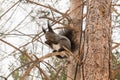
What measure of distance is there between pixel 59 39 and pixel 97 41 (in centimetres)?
130

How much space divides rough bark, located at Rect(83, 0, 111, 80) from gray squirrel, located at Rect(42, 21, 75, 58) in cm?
90

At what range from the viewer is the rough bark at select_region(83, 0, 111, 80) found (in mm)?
1998

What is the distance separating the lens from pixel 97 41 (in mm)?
2105

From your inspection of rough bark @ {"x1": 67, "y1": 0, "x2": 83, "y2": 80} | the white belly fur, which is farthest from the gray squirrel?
rough bark @ {"x1": 67, "y1": 0, "x2": 83, "y2": 80}

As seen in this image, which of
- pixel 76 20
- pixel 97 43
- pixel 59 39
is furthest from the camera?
pixel 59 39

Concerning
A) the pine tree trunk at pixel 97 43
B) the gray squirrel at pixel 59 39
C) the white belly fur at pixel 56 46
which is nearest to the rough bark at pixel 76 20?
the gray squirrel at pixel 59 39

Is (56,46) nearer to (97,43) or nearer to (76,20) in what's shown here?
(76,20)


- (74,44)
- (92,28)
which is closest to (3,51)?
(74,44)

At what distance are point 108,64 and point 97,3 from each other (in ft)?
1.69

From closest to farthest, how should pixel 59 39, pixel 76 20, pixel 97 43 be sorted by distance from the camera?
1. pixel 97 43
2. pixel 76 20
3. pixel 59 39

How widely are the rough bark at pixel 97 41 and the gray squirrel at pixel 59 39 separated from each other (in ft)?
2.96

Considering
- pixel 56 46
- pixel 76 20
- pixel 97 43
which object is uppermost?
pixel 76 20

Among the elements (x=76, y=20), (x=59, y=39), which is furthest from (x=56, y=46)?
(x=76, y=20)

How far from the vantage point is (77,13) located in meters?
3.08
